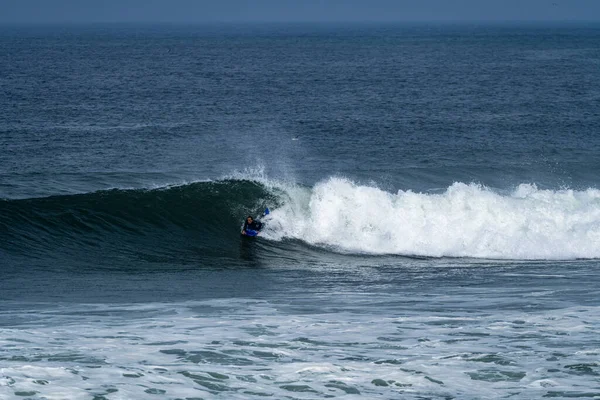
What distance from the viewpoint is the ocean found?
1301cm

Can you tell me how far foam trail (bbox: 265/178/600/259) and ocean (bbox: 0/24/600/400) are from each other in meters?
0.08

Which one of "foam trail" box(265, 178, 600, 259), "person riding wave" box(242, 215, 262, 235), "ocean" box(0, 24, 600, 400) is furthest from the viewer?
"person riding wave" box(242, 215, 262, 235)

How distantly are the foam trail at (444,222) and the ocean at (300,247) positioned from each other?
8 centimetres

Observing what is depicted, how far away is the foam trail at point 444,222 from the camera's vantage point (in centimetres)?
2544

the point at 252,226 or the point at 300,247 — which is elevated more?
the point at 252,226

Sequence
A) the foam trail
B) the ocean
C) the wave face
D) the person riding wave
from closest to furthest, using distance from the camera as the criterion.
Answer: the ocean < the wave face < the foam trail < the person riding wave

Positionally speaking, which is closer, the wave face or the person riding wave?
the wave face

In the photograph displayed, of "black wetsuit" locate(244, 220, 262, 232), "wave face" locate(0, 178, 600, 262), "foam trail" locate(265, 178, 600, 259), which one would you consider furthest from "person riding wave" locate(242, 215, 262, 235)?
"foam trail" locate(265, 178, 600, 259)

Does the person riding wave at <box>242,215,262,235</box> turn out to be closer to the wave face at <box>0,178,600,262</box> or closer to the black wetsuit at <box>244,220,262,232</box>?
the black wetsuit at <box>244,220,262,232</box>

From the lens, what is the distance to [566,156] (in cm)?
3997

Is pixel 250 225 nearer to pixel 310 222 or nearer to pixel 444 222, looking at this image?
pixel 310 222

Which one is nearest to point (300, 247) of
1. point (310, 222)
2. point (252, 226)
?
point (252, 226)

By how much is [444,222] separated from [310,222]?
13.9 feet

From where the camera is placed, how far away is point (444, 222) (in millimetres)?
26969
